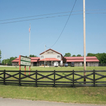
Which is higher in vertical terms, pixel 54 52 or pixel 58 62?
pixel 54 52

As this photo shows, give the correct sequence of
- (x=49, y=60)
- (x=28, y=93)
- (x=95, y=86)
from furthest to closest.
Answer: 1. (x=49, y=60)
2. (x=95, y=86)
3. (x=28, y=93)

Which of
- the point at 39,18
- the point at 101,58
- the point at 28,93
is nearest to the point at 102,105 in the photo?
the point at 28,93

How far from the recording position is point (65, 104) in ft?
23.7

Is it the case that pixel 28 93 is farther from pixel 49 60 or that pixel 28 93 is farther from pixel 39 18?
pixel 49 60

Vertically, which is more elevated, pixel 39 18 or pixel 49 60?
pixel 39 18

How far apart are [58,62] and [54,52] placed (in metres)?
6.05

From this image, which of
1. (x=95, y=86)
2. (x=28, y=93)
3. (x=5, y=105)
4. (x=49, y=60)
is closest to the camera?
(x=5, y=105)

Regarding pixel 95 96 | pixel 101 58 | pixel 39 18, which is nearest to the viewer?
pixel 95 96

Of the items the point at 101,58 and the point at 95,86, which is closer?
the point at 95,86

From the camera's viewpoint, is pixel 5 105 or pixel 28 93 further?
pixel 28 93

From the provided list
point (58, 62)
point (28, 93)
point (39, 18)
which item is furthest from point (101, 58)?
point (28, 93)

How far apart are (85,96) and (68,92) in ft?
4.58

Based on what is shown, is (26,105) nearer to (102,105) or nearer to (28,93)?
(28,93)

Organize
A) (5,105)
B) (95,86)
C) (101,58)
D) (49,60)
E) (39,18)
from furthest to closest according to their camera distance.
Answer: (101,58) → (49,60) → (39,18) → (95,86) → (5,105)
